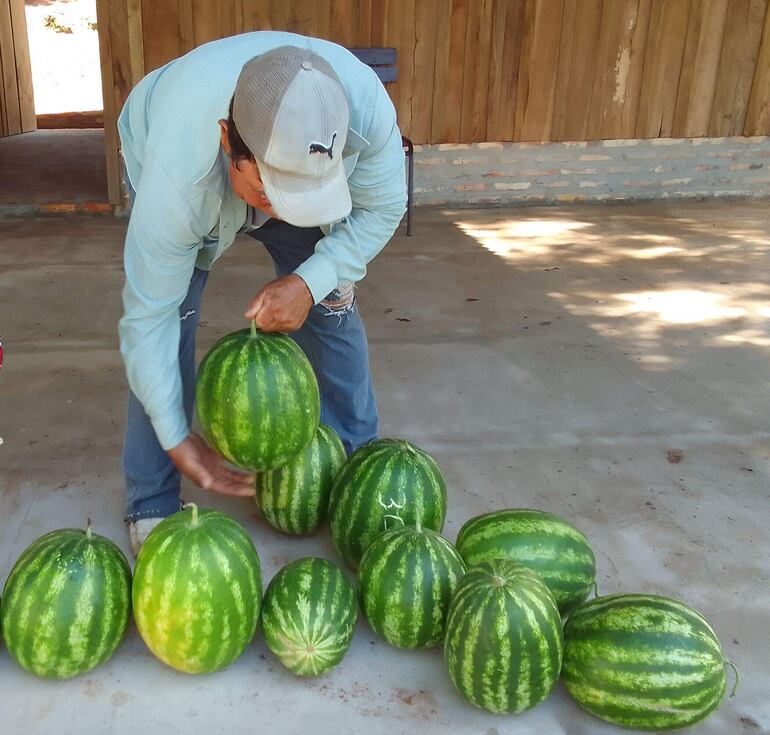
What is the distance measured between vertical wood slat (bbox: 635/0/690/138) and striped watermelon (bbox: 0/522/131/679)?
6.51 metres

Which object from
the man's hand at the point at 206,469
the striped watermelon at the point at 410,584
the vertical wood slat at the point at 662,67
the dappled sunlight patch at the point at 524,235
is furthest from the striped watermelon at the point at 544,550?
the vertical wood slat at the point at 662,67

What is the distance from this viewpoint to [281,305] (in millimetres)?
2170

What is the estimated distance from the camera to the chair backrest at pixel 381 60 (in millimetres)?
6662

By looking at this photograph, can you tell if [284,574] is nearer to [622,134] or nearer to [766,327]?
[766,327]

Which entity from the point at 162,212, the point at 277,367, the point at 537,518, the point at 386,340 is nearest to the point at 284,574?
the point at 277,367

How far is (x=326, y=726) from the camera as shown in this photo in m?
1.96

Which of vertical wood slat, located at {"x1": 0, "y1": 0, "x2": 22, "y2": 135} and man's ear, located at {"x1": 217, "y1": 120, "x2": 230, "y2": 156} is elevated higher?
man's ear, located at {"x1": 217, "y1": 120, "x2": 230, "y2": 156}

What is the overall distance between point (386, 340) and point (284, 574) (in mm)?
2330

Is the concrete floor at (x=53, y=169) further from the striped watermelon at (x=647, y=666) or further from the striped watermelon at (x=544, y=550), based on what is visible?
the striped watermelon at (x=647, y=666)

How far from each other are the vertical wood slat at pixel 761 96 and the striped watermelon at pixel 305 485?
6358mm

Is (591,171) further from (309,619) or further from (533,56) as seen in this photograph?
(309,619)

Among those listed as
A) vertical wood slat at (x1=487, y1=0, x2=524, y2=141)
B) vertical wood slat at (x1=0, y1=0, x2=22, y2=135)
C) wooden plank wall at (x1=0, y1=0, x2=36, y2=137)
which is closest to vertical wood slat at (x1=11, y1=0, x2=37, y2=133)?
wooden plank wall at (x1=0, y1=0, x2=36, y2=137)

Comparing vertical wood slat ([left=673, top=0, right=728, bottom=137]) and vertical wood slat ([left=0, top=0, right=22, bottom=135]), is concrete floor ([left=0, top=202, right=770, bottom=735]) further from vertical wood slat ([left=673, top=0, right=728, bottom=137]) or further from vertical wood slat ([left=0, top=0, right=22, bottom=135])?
vertical wood slat ([left=0, top=0, right=22, bottom=135])

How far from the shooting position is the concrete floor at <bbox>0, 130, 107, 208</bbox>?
23.0ft
